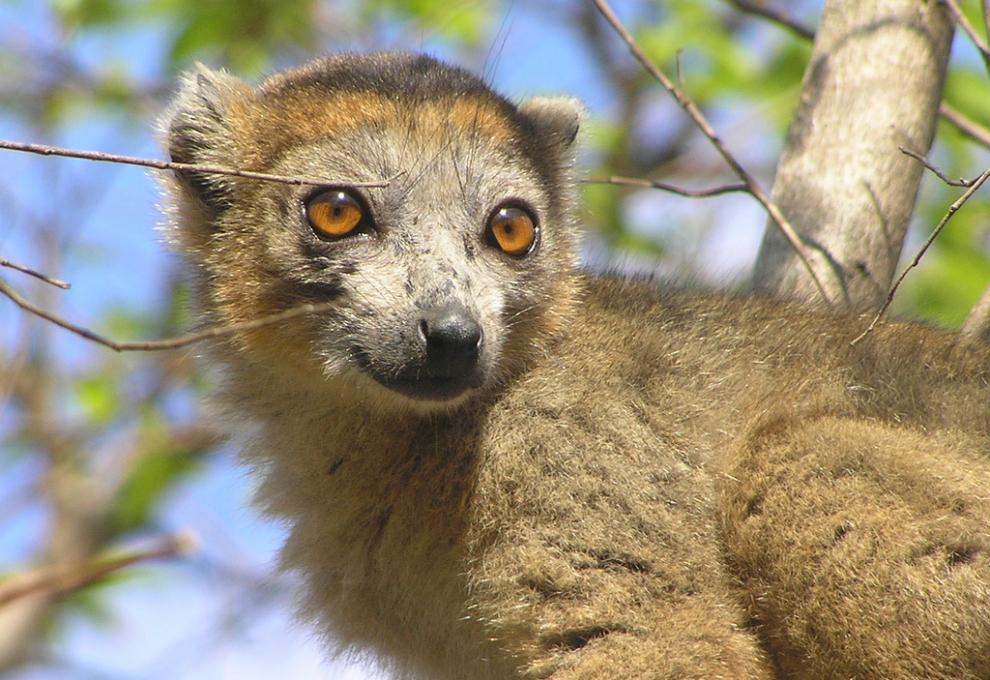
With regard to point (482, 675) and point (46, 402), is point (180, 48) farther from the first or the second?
point (482, 675)

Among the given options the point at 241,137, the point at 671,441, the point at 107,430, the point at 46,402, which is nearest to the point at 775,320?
the point at 671,441

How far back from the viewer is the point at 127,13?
10250 mm

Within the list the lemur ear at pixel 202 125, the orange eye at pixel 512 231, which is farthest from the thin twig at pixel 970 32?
the lemur ear at pixel 202 125

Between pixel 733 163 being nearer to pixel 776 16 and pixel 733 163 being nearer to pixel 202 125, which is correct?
pixel 776 16

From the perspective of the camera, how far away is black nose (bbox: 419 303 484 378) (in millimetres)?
5496

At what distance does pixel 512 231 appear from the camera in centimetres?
627

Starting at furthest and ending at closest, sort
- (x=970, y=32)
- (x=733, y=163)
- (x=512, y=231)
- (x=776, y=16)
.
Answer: (x=776, y=16)
(x=733, y=163)
(x=512, y=231)
(x=970, y=32)

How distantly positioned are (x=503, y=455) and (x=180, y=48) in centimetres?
527

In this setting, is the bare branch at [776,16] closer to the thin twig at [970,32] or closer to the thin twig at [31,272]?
the thin twig at [970,32]

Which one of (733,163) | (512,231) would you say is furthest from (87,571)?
(733,163)

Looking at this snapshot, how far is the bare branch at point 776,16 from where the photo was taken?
793 cm

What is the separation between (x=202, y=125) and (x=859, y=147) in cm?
370

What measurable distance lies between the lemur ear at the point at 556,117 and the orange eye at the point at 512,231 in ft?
3.13

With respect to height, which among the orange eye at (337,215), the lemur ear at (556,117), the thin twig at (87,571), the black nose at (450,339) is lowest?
the thin twig at (87,571)
